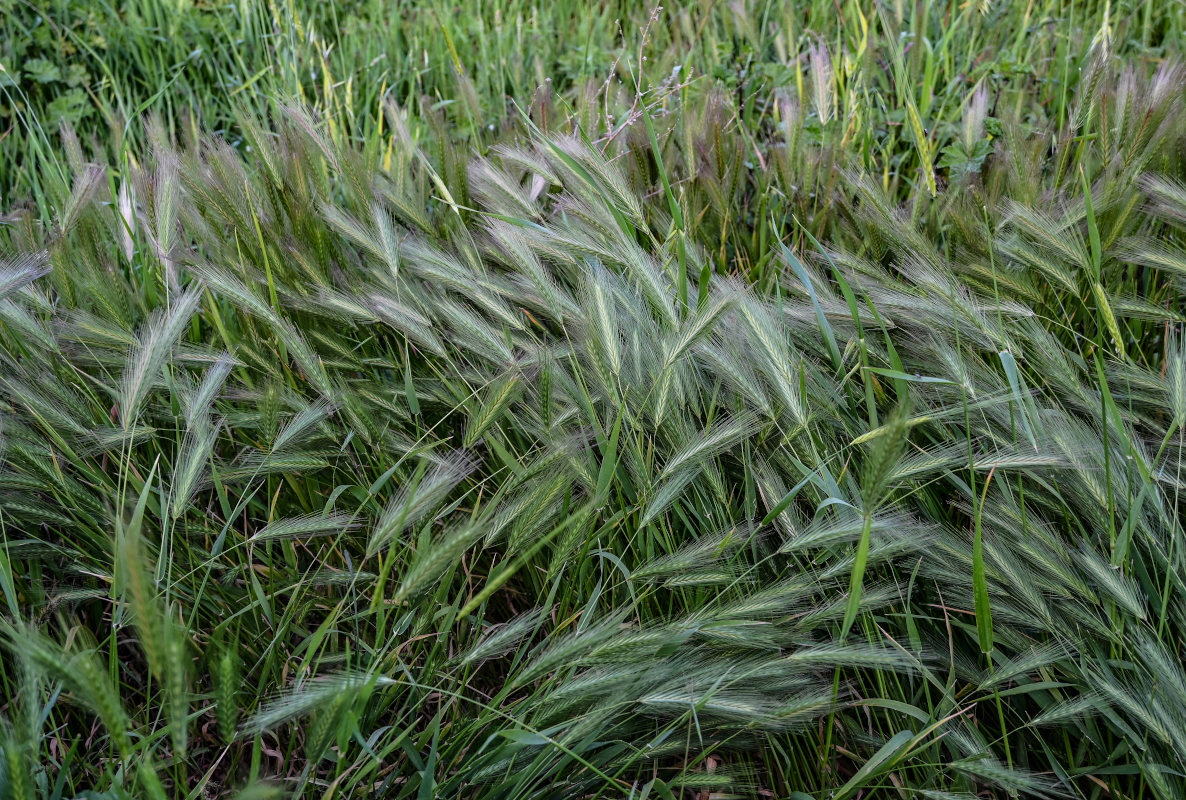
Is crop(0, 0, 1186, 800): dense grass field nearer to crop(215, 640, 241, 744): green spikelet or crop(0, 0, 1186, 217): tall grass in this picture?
crop(215, 640, 241, 744): green spikelet

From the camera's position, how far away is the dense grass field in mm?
1189

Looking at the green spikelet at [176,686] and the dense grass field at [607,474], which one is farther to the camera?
the dense grass field at [607,474]

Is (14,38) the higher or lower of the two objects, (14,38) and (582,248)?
the higher

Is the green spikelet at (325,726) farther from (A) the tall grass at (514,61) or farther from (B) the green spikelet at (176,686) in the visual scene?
(A) the tall grass at (514,61)

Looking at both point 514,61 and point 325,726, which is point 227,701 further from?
point 514,61

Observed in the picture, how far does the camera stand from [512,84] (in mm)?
2869

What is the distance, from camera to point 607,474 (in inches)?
51.2

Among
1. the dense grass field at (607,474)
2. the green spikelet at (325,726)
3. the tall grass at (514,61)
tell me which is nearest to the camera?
the green spikelet at (325,726)

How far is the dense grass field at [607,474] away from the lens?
1.19m

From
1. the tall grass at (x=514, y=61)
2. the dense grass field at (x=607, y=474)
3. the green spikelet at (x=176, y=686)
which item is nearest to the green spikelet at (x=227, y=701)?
the dense grass field at (x=607, y=474)

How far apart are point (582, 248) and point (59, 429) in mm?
970

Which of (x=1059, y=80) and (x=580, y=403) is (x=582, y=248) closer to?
(x=580, y=403)

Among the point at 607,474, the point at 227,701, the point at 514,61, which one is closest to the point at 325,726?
the point at 227,701

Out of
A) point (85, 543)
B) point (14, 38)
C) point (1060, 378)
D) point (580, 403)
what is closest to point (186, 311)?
point (85, 543)
